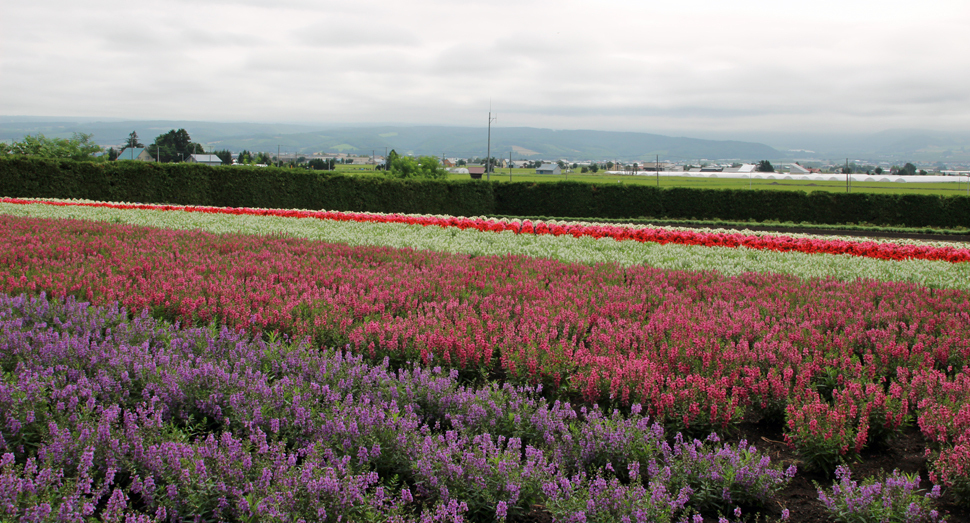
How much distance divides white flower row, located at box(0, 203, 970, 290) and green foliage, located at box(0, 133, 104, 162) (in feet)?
138

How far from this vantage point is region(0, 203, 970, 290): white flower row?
27.9 feet

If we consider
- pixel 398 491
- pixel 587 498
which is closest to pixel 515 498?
pixel 587 498

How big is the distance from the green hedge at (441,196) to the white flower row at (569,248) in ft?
28.5

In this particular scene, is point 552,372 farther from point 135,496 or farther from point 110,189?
point 110,189

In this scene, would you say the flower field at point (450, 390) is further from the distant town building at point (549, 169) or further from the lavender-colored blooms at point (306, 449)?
the distant town building at point (549, 169)

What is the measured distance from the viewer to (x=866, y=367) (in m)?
4.19

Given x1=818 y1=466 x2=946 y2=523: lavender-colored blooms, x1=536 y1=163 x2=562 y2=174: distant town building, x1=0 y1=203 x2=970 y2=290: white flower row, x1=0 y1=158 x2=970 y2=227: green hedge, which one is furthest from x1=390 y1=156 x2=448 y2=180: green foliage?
x1=818 y1=466 x2=946 y2=523: lavender-colored blooms

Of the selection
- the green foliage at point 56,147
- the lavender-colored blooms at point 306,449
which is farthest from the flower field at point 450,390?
the green foliage at point 56,147

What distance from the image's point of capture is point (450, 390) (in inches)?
142

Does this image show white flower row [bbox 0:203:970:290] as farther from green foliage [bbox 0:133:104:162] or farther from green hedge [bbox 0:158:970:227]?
green foliage [bbox 0:133:104:162]

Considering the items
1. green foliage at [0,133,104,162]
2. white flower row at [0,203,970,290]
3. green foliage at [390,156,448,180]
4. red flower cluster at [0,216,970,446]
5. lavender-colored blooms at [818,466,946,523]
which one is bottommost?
lavender-colored blooms at [818,466,946,523]

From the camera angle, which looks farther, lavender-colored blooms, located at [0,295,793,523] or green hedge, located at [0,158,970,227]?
green hedge, located at [0,158,970,227]

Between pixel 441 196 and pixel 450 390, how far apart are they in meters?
24.4

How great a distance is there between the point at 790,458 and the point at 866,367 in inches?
51.0
